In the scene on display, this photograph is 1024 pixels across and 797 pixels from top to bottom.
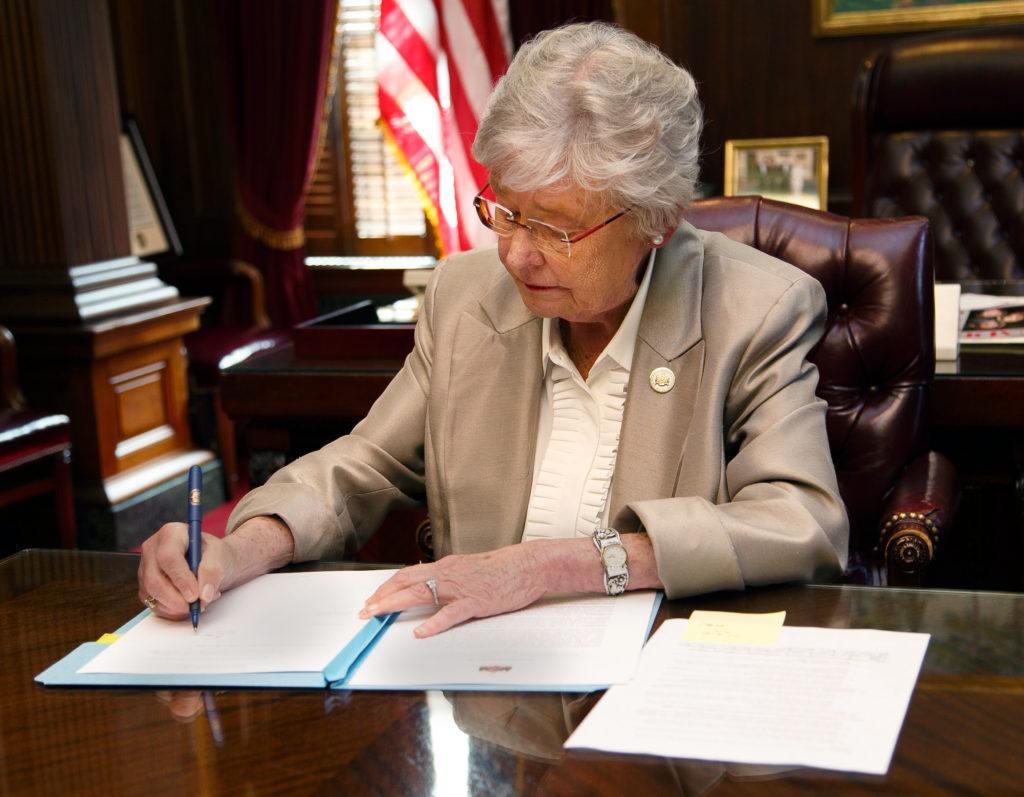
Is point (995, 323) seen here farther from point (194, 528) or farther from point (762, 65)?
point (762, 65)

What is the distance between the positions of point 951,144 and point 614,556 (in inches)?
106

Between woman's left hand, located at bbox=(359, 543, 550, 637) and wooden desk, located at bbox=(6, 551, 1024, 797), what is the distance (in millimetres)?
170

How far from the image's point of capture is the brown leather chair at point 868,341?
2.15 m

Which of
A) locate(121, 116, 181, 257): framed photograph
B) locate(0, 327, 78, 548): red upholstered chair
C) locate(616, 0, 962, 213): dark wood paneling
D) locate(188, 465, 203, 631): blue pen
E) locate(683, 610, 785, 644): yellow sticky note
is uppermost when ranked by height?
locate(616, 0, 962, 213): dark wood paneling

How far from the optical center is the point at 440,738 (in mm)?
1072

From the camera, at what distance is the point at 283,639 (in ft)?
4.31

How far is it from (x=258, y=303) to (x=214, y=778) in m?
4.84

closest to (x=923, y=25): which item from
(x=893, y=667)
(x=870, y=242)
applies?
(x=870, y=242)

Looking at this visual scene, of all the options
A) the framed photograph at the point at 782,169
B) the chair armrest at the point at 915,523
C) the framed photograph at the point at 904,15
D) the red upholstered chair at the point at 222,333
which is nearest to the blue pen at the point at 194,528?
the chair armrest at the point at 915,523

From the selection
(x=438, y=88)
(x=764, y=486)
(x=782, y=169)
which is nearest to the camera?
(x=764, y=486)

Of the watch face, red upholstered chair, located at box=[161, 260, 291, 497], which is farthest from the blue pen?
red upholstered chair, located at box=[161, 260, 291, 497]

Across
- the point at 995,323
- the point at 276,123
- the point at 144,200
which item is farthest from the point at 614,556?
the point at 144,200

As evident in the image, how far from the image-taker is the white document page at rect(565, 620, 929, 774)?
1018mm

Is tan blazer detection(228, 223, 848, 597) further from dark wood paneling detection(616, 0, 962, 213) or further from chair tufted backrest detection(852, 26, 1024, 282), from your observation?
dark wood paneling detection(616, 0, 962, 213)
